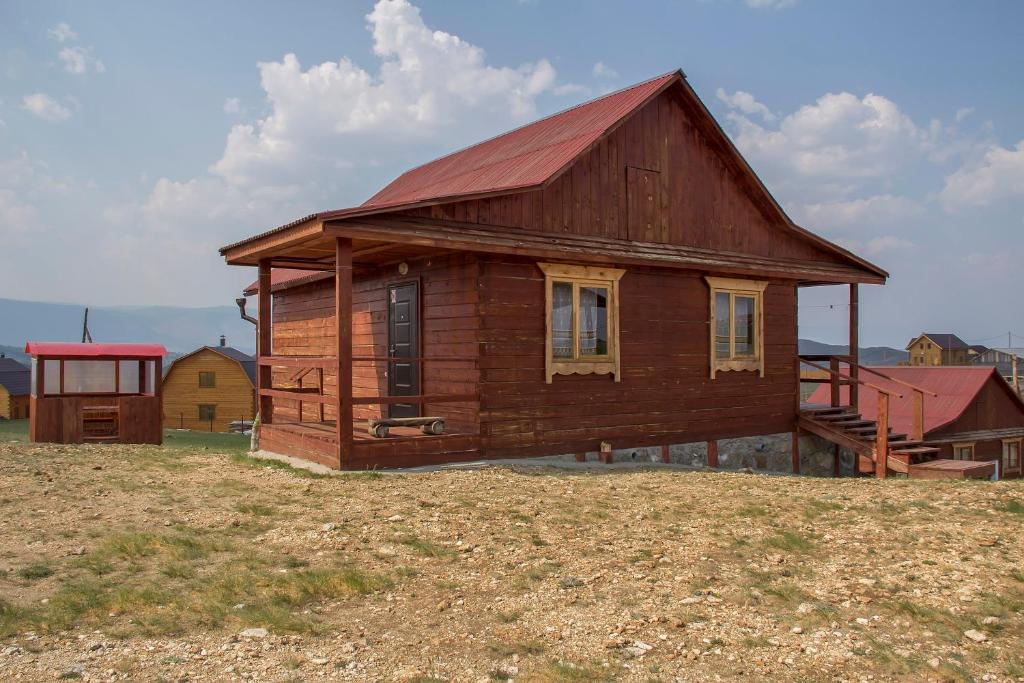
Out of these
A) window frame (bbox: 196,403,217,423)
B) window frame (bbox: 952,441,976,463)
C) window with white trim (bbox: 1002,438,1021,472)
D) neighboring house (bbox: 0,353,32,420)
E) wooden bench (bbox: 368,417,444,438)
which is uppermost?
wooden bench (bbox: 368,417,444,438)

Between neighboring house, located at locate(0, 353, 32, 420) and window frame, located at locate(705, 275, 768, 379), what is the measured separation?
36.6m

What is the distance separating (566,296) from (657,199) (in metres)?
2.80

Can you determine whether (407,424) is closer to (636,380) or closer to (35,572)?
(636,380)

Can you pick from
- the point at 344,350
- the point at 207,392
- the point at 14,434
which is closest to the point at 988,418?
the point at 344,350

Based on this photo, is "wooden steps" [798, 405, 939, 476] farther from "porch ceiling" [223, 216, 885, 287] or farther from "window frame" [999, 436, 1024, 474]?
"window frame" [999, 436, 1024, 474]

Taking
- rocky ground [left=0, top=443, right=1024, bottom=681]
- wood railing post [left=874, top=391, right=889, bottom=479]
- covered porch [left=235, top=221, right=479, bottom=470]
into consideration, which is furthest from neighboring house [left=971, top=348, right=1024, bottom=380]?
rocky ground [left=0, top=443, right=1024, bottom=681]

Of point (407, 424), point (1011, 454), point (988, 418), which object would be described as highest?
point (407, 424)

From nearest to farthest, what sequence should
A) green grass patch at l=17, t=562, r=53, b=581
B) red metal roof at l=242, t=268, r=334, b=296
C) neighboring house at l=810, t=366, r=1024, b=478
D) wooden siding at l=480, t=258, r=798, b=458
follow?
1. green grass patch at l=17, t=562, r=53, b=581
2. wooden siding at l=480, t=258, r=798, b=458
3. red metal roof at l=242, t=268, r=334, b=296
4. neighboring house at l=810, t=366, r=1024, b=478

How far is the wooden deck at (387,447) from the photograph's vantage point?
1041cm

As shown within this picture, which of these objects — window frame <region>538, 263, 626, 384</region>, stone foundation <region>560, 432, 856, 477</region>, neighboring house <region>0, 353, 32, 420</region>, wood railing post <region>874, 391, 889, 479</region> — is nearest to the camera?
window frame <region>538, 263, 626, 384</region>

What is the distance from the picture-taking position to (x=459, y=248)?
10.6m

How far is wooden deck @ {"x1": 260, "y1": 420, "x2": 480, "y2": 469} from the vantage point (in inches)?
410

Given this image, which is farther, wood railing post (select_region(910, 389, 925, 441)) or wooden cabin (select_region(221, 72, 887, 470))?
wood railing post (select_region(910, 389, 925, 441))

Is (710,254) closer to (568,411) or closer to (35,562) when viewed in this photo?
(568,411)
